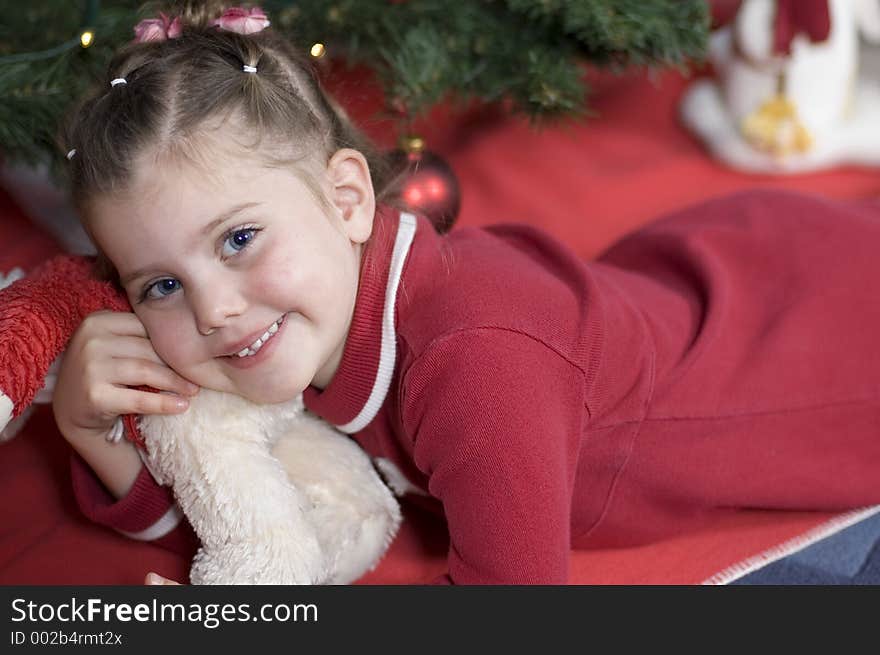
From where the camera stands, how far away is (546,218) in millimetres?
1705

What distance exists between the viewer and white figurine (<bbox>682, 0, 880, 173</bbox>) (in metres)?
1.63

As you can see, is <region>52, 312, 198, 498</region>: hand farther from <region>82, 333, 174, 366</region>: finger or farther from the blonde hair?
the blonde hair

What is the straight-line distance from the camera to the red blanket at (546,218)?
1.18m

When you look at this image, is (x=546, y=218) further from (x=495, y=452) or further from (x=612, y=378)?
(x=495, y=452)

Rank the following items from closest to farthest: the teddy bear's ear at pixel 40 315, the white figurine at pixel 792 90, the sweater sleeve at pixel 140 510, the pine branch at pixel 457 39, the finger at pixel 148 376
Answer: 1. the teddy bear's ear at pixel 40 315
2. the finger at pixel 148 376
3. the sweater sleeve at pixel 140 510
4. the pine branch at pixel 457 39
5. the white figurine at pixel 792 90

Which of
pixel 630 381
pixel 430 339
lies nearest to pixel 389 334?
pixel 430 339

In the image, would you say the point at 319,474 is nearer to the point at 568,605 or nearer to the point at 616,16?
the point at 568,605

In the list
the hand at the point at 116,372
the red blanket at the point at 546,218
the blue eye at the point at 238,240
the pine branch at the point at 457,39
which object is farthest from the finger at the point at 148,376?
the pine branch at the point at 457,39

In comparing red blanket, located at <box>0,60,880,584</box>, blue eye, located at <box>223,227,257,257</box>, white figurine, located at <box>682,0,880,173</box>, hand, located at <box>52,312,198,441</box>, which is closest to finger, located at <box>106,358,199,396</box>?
hand, located at <box>52,312,198,441</box>

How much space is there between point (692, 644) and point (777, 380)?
34cm

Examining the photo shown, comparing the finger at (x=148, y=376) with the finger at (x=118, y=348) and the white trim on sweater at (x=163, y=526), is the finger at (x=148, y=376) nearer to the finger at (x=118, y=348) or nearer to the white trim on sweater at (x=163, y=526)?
the finger at (x=118, y=348)

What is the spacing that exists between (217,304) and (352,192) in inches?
7.6

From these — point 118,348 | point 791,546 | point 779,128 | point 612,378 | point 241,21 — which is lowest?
point 791,546

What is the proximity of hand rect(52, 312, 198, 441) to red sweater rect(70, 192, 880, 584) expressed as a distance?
0.46ft
